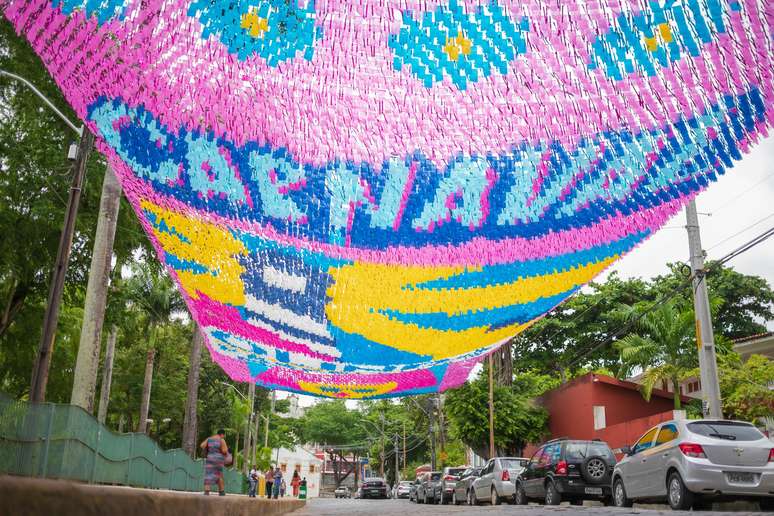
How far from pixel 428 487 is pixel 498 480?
460 inches

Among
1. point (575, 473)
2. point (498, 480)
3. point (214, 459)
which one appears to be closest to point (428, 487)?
point (498, 480)

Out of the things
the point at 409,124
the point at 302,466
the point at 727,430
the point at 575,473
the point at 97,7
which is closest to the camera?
the point at 97,7

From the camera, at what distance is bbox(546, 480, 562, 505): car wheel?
1363 centimetres

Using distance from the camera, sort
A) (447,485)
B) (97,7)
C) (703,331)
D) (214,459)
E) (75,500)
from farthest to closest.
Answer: (447,485), (703,331), (214,459), (97,7), (75,500)

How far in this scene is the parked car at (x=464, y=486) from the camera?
21.3 meters

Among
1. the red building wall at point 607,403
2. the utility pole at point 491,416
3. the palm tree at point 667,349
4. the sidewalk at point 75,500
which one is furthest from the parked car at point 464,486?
the sidewalk at point 75,500

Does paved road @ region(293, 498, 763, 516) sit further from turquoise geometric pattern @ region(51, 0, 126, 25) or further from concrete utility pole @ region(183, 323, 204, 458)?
concrete utility pole @ region(183, 323, 204, 458)

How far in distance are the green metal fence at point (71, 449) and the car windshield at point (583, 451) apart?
809 cm

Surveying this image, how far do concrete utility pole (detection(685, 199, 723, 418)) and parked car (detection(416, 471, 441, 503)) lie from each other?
16011 millimetres

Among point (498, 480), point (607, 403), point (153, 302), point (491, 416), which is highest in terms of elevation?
point (153, 302)

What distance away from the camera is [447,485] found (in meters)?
25.1

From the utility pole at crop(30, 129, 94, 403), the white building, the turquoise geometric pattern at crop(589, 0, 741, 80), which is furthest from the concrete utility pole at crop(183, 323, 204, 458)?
the white building

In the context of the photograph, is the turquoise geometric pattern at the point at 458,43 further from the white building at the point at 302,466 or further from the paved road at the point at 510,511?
the white building at the point at 302,466

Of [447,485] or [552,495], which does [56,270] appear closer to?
[552,495]
